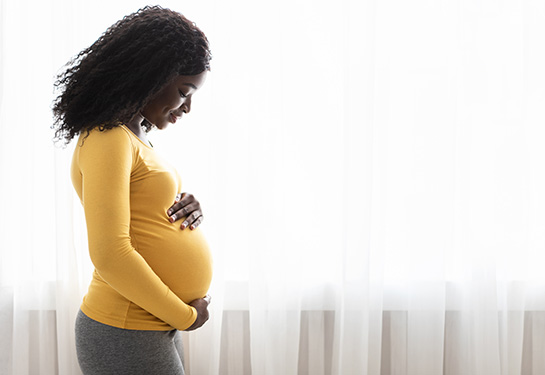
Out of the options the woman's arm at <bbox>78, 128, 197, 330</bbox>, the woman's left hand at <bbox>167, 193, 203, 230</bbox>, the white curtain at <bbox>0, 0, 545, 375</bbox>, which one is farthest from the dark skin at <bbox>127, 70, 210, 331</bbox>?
the white curtain at <bbox>0, 0, 545, 375</bbox>

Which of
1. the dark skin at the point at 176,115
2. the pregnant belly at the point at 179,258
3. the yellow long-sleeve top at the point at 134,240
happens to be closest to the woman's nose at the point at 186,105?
the dark skin at the point at 176,115

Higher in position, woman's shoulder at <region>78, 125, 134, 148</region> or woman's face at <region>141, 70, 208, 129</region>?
woman's face at <region>141, 70, 208, 129</region>

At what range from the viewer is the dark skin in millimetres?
1161

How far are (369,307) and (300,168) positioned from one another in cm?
53

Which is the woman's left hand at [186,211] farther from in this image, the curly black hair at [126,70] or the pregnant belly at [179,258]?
the curly black hair at [126,70]

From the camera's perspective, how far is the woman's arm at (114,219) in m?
1.00

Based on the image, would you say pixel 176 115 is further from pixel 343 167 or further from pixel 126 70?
pixel 343 167

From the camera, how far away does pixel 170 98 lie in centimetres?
117

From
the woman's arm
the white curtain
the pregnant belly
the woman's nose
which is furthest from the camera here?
the white curtain

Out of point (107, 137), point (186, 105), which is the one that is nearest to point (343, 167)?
point (186, 105)

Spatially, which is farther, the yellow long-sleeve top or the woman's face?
the woman's face

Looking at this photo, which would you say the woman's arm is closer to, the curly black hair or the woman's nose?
the curly black hair

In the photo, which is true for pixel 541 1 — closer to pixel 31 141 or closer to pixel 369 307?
pixel 369 307

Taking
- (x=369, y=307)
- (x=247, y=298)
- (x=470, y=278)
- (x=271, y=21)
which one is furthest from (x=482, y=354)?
(x=271, y=21)
